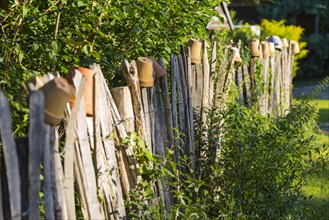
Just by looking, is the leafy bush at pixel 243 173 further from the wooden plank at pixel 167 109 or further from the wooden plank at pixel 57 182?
the wooden plank at pixel 57 182

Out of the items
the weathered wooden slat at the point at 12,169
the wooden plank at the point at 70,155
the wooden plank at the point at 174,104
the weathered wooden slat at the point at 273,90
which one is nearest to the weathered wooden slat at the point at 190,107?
the wooden plank at the point at 174,104

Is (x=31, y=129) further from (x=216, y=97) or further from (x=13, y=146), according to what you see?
→ (x=216, y=97)

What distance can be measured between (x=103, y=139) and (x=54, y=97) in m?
0.87

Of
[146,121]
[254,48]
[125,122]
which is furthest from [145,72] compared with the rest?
[254,48]

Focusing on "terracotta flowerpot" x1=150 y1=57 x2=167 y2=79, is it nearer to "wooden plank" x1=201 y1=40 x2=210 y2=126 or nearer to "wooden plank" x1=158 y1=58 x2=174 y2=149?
"wooden plank" x1=158 y1=58 x2=174 y2=149

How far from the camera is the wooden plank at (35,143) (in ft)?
10.0

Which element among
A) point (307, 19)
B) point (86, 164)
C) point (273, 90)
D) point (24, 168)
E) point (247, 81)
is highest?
point (24, 168)

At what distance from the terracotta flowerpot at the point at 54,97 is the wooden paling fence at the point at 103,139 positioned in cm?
4

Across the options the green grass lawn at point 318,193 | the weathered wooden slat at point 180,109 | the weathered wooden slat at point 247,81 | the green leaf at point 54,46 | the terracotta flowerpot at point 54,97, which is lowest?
the green grass lawn at point 318,193

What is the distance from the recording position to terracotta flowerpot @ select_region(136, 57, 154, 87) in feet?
15.6

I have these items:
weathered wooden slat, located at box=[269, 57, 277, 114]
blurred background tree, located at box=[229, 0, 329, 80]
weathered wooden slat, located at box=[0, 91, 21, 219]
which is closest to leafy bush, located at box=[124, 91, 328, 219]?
weathered wooden slat, located at box=[0, 91, 21, 219]

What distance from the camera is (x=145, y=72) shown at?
4758mm

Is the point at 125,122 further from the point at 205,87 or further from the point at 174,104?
the point at 205,87

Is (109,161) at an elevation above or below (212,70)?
below
